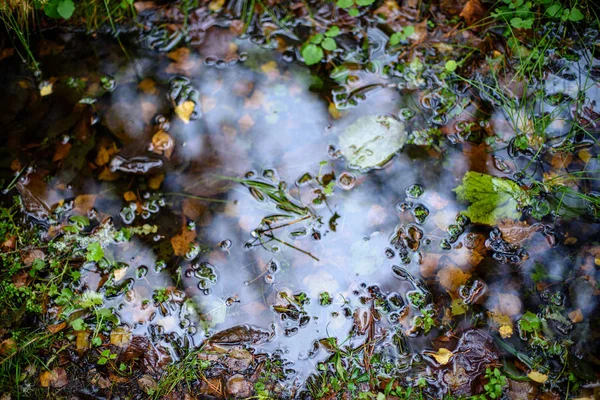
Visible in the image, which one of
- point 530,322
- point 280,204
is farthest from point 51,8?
point 530,322

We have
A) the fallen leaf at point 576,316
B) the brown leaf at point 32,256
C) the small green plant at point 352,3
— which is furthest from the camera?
the small green plant at point 352,3

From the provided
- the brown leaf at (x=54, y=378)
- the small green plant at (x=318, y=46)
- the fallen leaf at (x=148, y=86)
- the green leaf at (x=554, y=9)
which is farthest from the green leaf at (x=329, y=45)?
the brown leaf at (x=54, y=378)

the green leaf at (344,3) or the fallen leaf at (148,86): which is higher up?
the green leaf at (344,3)

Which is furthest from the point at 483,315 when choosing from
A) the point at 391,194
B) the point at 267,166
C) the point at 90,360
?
the point at 90,360

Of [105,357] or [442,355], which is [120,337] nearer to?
[105,357]

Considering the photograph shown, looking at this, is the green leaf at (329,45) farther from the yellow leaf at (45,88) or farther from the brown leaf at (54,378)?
the brown leaf at (54,378)

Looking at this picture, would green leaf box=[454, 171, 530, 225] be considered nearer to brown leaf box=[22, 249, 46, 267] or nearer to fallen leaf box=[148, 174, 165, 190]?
fallen leaf box=[148, 174, 165, 190]

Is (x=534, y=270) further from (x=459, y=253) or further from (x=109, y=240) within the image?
(x=109, y=240)
